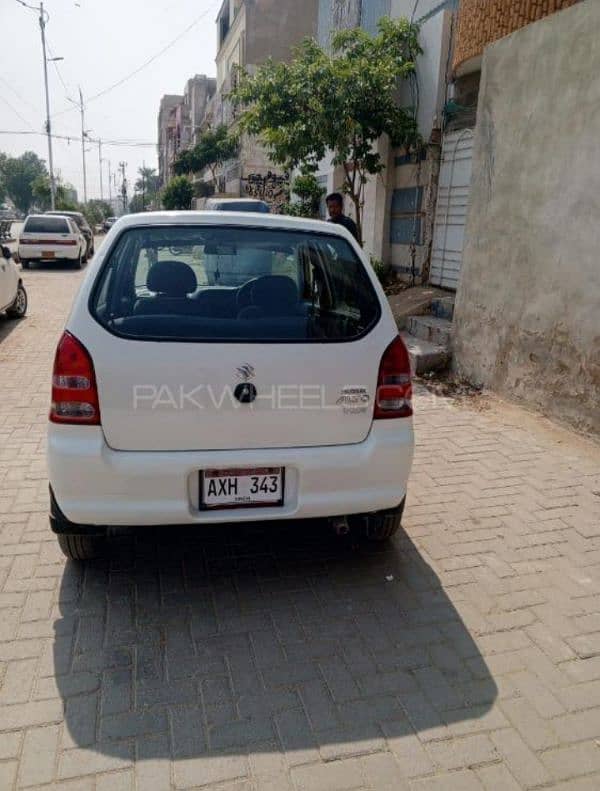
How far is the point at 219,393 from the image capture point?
263 cm

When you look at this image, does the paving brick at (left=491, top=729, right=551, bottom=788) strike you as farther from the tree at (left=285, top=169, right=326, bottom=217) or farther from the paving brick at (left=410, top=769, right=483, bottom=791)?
the tree at (left=285, top=169, right=326, bottom=217)

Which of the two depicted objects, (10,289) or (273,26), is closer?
(10,289)

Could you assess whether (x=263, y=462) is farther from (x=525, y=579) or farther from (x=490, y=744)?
(x=525, y=579)

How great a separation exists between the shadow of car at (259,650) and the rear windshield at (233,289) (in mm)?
1271

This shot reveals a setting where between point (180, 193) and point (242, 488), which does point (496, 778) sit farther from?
point (180, 193)

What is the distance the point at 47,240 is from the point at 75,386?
17.4m

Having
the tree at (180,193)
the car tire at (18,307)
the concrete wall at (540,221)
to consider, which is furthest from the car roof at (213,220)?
the tree at (180,193)

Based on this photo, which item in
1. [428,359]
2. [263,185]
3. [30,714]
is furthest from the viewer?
[263,185]

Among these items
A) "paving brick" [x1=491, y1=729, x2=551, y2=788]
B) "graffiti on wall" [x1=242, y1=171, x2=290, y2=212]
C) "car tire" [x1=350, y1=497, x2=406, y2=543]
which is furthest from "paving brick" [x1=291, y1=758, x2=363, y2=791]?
"graffiti on wall" [x1=242, y1=171, x2=290, y2=212]

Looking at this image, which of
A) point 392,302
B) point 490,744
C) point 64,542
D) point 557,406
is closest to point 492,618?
point 490,744

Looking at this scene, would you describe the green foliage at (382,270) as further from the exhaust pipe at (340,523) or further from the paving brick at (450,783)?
the paving brick at (450,783)

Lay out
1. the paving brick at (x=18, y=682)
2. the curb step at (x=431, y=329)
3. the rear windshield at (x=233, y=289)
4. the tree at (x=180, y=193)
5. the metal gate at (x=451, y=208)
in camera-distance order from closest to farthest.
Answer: the paving brick at (x=18, y=682)
the rear windshield at (x=233, y=289)
the curb step at (x=431, y=329)
the metal gate at (x=451, y=208)
the tree at (x=180, y=193)

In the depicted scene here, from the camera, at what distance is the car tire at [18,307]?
10039mm

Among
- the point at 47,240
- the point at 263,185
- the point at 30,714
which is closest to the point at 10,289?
the point at 30,714
